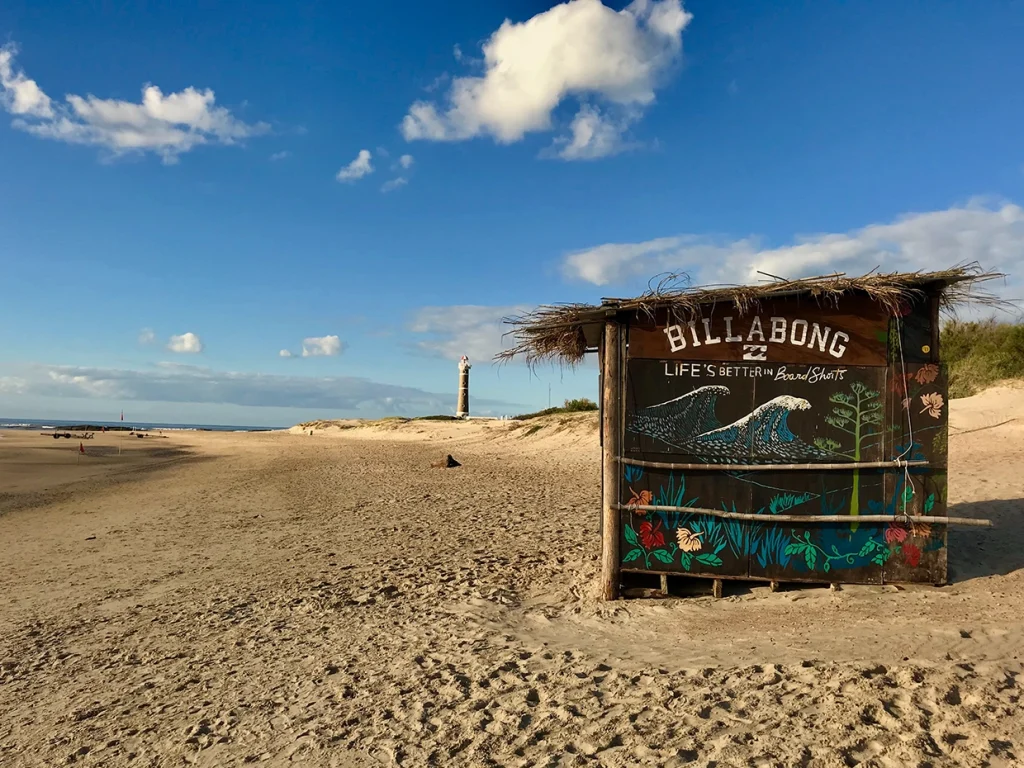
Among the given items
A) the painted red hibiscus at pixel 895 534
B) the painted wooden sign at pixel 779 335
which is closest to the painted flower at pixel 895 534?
the painted red hibiscus at pixel 895 534

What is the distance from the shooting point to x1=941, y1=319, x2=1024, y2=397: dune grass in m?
20.3

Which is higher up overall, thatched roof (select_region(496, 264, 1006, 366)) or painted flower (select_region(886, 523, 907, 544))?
thatched roof (select_region(496, 264, 1006, 366))

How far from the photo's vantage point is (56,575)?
9.17 meters

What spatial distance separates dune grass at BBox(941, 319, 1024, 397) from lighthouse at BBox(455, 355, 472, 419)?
4672 centimetres

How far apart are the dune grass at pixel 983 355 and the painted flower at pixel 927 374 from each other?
16387 mm

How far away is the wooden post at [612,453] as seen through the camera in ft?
23.0

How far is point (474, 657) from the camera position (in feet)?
18.4

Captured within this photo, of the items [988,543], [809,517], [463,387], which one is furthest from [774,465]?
[463,387]

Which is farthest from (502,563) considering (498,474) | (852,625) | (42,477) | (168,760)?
(42,477)

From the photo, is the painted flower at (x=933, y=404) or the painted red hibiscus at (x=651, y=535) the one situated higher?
the painted flower at (x=933, y=404)

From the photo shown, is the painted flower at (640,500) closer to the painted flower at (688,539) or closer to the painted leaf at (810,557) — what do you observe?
the painted flower at (688,539)

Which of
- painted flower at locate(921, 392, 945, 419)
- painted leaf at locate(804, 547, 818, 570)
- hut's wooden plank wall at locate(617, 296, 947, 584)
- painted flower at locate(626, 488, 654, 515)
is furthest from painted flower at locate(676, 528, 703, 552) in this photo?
painted flower at locate(921, 392, 945, 419)

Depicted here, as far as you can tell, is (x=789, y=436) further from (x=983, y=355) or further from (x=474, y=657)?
(x=983, y=355)

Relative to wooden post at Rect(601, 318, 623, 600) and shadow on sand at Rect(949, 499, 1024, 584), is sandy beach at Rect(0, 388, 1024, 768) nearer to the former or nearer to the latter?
shadow on sand at Rect(949, 499, 1024, 584)
